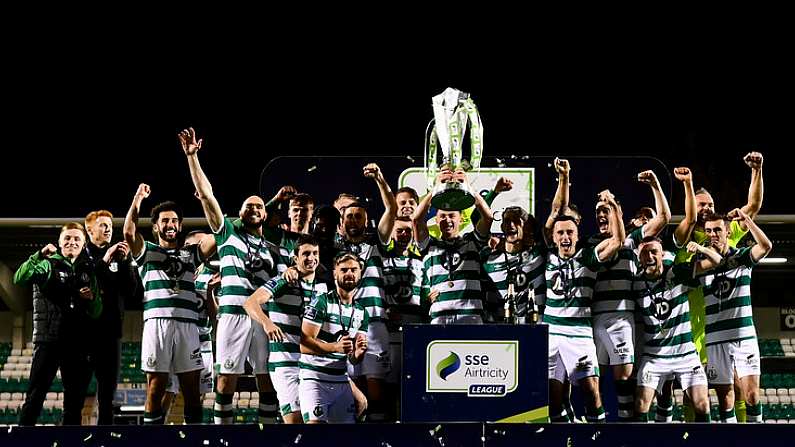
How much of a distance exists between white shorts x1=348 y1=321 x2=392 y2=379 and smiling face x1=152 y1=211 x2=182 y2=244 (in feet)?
4.94

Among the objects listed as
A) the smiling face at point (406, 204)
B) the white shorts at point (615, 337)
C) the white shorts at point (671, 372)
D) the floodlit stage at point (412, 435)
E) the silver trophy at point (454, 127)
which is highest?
the silver trophy at point (454, 127)

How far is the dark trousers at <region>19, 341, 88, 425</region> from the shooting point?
738 cm

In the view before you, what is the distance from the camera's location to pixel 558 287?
295 inches

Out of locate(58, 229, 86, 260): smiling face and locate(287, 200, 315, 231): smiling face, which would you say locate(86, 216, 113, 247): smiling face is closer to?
locate(58, 229, 86, 260): smiling face

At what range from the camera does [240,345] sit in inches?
291

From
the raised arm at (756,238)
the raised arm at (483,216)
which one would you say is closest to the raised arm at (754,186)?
the raised arm at (756,238)

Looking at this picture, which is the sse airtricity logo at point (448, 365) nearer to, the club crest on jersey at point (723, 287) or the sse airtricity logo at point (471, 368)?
the sse airtricity logo at point (471, 368)

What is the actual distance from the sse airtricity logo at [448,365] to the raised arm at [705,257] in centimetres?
210

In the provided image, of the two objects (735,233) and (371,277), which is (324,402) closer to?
(371,277)

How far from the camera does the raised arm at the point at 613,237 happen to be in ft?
24.5

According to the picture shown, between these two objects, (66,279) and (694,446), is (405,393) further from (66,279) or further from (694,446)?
(66,279)

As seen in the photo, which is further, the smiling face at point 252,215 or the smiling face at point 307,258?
the smiling face at point 252,215

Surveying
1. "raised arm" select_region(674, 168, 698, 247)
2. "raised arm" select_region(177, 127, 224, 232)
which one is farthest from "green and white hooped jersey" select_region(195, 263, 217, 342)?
"raised arm" select_region(674, 168, 698, 247)

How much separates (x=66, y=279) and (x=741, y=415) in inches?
191
